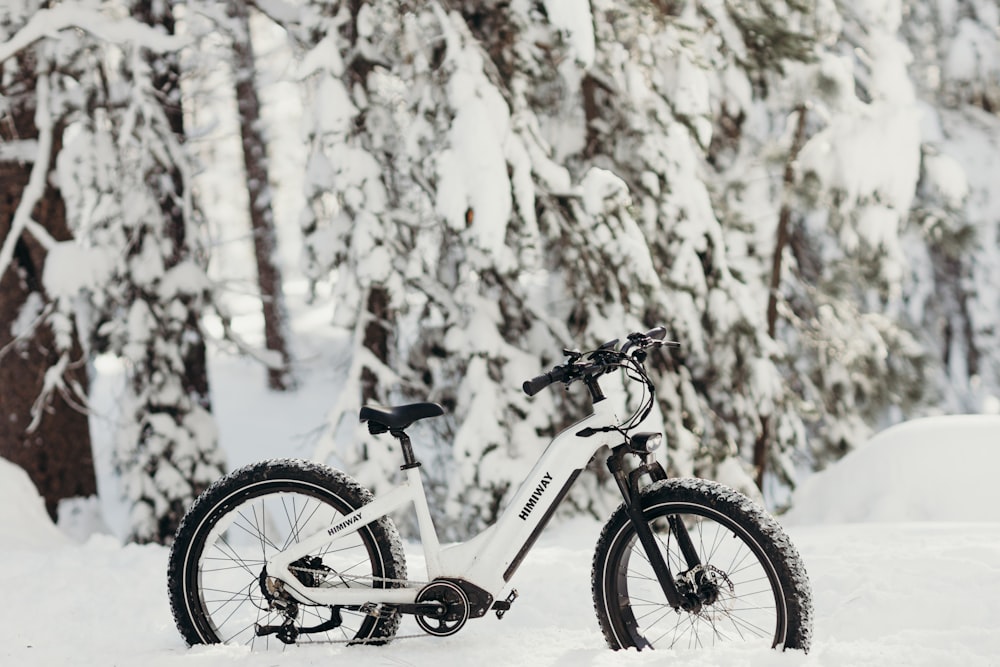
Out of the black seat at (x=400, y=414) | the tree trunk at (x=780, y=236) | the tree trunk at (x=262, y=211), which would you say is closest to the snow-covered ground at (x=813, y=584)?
the black seat at (x=400, y=414)

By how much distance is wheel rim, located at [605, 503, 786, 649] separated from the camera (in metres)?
2.93

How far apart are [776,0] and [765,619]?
5467 mm

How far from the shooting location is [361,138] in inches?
223

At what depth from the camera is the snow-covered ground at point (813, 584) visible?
310 cm

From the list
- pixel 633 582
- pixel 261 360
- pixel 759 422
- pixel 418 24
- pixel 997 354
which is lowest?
pixel 997 354

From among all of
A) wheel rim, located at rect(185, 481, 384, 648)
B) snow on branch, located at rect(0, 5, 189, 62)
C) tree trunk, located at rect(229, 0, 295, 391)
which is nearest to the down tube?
wheel rim, located at rect(185, 481, 384, 648)

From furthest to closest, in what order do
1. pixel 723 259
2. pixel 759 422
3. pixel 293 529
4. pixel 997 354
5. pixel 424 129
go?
1. pixel 997 354
2. pixel 759 422
3. pixel 723 259
4. pixel 424 129
5. pixel 293 529

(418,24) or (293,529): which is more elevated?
(418,24)

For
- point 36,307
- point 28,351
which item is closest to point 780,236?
point 36,307

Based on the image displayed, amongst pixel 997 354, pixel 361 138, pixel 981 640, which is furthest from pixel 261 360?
pixel 997 354

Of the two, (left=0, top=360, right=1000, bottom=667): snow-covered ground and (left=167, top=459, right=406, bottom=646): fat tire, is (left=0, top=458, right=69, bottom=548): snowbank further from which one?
(left=167, top=459, right=406, bottom=646): fat tire

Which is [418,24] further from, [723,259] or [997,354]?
[997,354]

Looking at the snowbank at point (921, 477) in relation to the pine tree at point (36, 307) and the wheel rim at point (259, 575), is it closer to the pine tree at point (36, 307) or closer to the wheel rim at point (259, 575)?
the wheel rim at point (259, 575)

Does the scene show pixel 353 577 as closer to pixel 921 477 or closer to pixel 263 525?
pixel 263 525
